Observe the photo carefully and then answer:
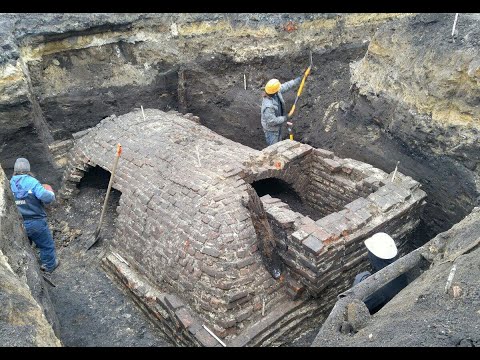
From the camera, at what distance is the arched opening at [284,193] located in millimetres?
6398

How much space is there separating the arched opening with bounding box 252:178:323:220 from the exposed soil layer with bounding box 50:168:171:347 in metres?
2.11

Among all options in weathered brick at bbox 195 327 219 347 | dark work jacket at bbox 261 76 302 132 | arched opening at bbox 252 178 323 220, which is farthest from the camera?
dark work jacket at bbox 261 76 302 132

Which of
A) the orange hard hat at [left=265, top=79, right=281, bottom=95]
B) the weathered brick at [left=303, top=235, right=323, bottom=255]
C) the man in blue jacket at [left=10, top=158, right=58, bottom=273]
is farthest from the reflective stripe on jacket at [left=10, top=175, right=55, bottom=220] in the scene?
the orange hard hat at [left=265, top=79, right=281, bottom=95]

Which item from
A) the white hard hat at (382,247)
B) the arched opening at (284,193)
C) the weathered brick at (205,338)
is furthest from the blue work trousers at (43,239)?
the white hard hat at (382,247)

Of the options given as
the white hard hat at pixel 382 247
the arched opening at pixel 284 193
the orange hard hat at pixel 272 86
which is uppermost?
the orange hard hat at pixel 272 86

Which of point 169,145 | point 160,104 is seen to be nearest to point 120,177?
point 169,145

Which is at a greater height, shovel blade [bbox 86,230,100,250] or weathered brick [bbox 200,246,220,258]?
weathered brick [bbox 200,246,220,258]

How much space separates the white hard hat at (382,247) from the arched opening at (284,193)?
206 cm

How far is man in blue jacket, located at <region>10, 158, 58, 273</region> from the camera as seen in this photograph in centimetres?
535

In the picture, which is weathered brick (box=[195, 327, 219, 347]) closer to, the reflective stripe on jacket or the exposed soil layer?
the exposed soil layer

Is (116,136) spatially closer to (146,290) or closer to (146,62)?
(146,62)

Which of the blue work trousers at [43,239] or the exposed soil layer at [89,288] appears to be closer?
the exposed soil layer at [89,288]

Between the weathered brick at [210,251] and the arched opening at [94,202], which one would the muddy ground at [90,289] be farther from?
the weathered brick at [210,251]

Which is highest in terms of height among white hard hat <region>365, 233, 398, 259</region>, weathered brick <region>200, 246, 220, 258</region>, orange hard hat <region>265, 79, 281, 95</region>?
orange hard hat <region>265, 79, 281, 95</region>
